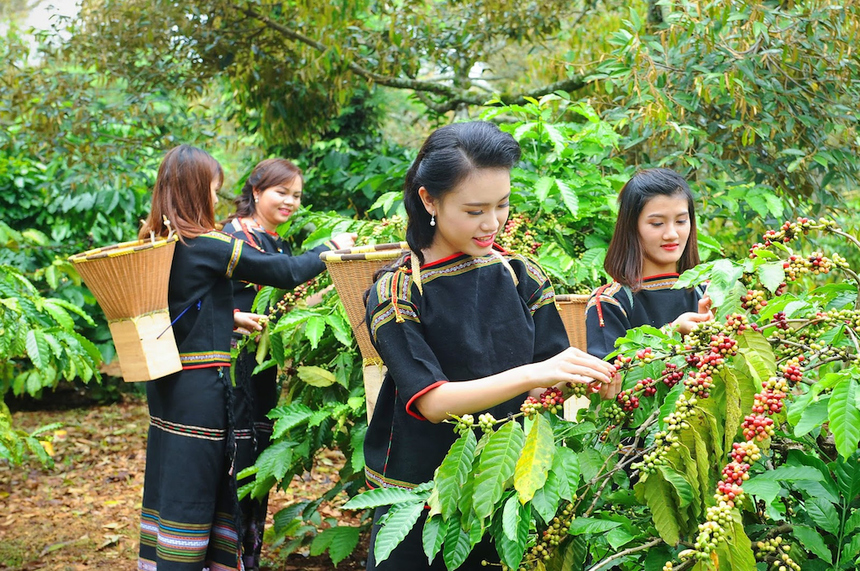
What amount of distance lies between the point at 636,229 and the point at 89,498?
4.24 metres

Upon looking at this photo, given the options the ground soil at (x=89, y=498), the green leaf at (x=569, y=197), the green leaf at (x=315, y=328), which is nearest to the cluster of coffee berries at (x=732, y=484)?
the green leaf at (x=315, y=328)

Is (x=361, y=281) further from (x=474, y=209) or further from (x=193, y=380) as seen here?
(x=193, y=380)

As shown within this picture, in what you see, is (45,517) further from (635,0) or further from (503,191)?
(635,0)

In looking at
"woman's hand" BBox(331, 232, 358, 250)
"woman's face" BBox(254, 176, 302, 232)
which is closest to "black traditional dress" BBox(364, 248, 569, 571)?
"woman's hand" BBox(331, 232, 358, 250)

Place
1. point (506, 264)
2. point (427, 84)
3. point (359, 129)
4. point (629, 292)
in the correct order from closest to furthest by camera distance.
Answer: point (506, 264)
point (629, 292)
point (427, 84)
point (359, 129)

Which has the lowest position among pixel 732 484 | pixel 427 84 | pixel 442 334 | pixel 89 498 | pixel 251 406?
pixel 89 498

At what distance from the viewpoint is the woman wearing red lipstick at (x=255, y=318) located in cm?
373

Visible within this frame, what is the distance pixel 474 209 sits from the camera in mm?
1933

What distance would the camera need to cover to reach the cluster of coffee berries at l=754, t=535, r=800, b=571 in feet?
4.81

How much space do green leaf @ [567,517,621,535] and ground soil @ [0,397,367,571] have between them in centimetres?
241

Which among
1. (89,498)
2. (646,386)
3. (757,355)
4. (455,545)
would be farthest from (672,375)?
(89,498)

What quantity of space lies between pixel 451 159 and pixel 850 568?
3.80ft

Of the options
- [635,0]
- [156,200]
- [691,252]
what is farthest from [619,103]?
[156,200]

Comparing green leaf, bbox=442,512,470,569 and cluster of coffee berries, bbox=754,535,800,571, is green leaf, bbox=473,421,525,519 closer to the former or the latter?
green leaf, bbox=442,512,470,569
